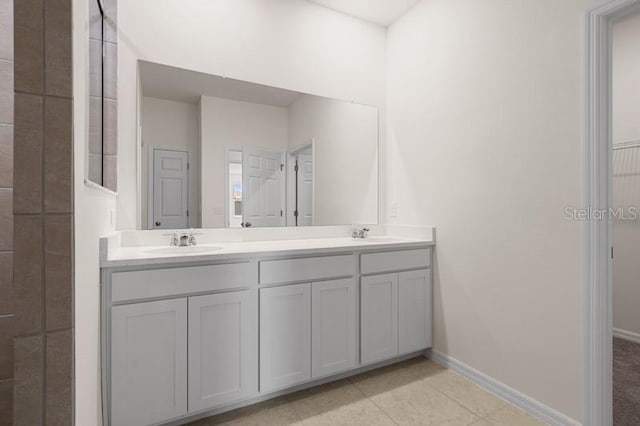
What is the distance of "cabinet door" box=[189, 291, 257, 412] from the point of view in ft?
5.15

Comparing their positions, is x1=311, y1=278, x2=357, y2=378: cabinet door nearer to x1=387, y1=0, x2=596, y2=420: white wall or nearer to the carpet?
x1=387, y1=0, x2=596, y2=420: white wall

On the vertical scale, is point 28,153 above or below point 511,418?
above

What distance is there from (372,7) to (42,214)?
259 centimetres

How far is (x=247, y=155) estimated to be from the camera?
7.30 feet

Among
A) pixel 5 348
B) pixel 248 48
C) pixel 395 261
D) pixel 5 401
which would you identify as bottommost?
pixel 5 401

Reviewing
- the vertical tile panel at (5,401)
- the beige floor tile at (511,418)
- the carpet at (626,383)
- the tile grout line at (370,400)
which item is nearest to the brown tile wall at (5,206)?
the vertical tile panel at (5,401)

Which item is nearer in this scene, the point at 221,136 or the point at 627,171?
the point at 221,136

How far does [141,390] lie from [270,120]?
1745mm

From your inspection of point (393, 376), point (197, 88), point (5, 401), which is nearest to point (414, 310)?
point (393, 376)

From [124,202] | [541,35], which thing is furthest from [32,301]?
[541,35]

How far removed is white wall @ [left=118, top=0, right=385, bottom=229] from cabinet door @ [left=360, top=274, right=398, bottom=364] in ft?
4.84

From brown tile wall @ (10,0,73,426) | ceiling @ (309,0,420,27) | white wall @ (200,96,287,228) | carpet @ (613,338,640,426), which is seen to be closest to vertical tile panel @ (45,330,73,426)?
brown tile wall @ (10,0,73,426)

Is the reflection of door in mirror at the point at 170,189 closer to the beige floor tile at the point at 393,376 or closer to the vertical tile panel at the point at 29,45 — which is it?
the vertical tile panel at the point at 29,45

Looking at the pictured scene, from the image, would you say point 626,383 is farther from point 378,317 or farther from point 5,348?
point 5,348
